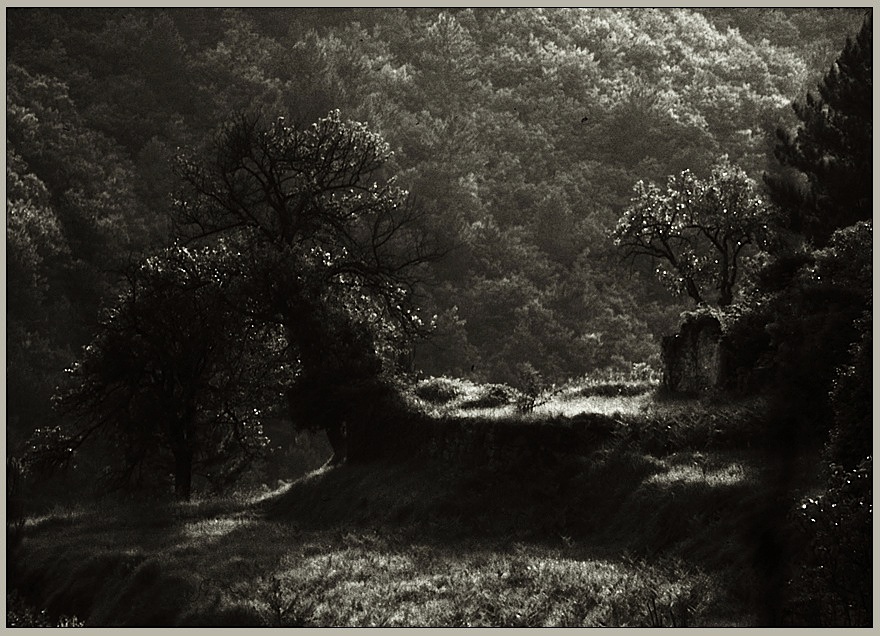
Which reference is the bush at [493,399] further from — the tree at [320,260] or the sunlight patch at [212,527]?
the sunlight patch at [212,527]

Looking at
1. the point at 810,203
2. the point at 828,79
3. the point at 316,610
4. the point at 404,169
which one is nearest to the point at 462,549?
the point at 316,610

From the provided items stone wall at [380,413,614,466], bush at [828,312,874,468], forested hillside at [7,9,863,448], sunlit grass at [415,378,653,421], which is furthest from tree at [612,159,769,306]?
bush at [828,312,874,468]

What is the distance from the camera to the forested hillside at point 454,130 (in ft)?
229

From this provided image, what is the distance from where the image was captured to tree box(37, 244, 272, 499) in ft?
106

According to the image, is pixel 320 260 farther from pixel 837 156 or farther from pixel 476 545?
pixel 837 156

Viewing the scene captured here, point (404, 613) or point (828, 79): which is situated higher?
point (828, 79)

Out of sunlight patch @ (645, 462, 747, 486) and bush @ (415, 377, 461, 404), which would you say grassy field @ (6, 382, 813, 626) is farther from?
bush @ (415, 377, 461, 404)

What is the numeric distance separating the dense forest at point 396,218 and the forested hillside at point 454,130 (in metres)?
0.31

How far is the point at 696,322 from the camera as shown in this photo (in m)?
28.2

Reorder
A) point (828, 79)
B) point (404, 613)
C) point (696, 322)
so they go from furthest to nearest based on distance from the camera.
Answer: point (828, 79), point (696, 322), point (404, 613)

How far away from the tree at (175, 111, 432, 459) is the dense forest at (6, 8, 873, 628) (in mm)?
116

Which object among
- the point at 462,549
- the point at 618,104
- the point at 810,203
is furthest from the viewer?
the point at 618,104

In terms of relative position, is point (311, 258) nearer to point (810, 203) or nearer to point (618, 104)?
point (810, 203)

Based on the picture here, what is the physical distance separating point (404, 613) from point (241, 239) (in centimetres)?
2135
